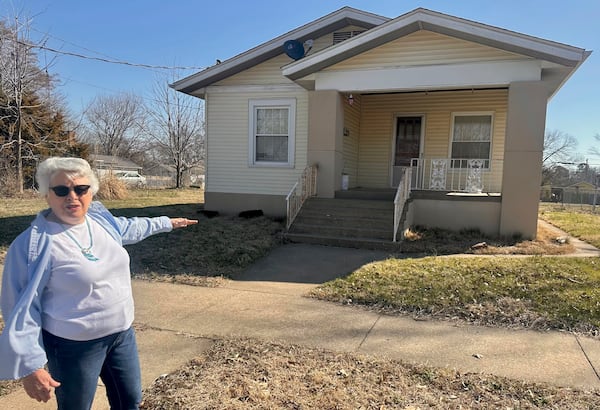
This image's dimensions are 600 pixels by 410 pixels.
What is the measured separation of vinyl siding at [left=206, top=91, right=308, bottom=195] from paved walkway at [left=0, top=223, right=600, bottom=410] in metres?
5.83

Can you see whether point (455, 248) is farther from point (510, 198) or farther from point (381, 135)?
point (381, 135)

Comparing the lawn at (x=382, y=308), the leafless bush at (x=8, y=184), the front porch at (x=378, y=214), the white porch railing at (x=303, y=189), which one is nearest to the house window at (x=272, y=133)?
the white porch railing at (x=303, y=189)

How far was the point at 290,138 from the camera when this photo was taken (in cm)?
1127

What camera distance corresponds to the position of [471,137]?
1185cm

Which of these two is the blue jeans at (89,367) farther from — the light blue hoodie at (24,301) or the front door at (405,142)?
the front door at (405,142)

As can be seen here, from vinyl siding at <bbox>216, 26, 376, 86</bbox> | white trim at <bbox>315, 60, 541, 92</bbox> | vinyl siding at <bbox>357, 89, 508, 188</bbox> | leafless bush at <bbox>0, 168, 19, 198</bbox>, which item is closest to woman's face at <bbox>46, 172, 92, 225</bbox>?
white trim at <bbox>315, 60, 541, 92</bbox>

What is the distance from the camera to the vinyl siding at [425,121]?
11508 mm

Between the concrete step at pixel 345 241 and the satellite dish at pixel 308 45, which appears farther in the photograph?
the satellite dish at pixel 308 45

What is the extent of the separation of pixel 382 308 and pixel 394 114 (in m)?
8.54

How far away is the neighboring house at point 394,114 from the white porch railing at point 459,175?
4 cm

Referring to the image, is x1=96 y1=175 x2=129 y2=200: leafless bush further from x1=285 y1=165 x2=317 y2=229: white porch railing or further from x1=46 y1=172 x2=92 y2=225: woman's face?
Answer: x1=46 y1=172 x2=92 y2=225: woman's face

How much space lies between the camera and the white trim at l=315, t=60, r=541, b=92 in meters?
8.50

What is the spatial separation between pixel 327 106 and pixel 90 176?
8.19 m

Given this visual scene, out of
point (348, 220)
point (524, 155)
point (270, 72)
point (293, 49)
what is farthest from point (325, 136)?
point (524, 155)
